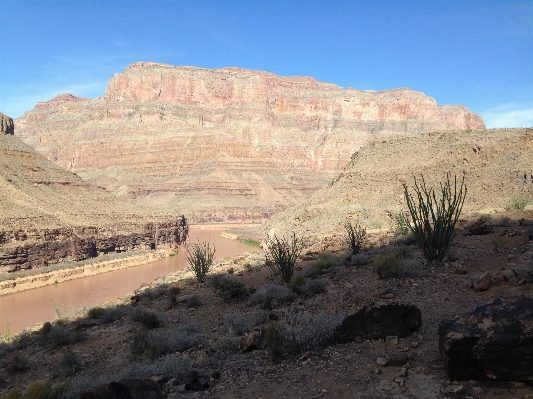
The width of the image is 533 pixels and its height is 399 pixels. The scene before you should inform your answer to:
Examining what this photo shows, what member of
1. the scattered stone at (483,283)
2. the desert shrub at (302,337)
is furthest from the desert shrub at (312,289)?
the desert shrub at (302,337)

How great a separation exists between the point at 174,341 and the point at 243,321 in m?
1.33

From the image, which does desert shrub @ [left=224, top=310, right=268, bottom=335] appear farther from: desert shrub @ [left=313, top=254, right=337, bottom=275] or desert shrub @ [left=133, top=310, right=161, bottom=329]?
desert shrub @ [left=313, top=254, right=337, bottom=275]

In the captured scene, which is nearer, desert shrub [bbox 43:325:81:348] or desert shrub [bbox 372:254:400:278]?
desert shrub [bbox 372:254:400:278]

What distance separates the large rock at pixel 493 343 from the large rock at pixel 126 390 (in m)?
2.94

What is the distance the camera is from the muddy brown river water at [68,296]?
19969 mm

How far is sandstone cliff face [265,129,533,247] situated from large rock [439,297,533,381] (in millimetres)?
21806

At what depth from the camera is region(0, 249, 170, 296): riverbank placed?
25.2 metres

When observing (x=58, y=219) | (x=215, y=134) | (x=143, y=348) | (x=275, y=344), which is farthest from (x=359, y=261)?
(x=215, y=134)

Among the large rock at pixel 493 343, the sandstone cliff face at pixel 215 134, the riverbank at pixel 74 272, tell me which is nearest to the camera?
the large rock at pixel 493 343

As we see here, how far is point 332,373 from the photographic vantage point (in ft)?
14.4

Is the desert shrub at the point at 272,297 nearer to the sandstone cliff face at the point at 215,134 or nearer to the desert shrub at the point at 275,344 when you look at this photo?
the desert shrub at the point at 275,344

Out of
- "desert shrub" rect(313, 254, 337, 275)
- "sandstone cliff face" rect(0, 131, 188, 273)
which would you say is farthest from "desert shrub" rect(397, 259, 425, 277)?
"sandstone cliff face" rect(0, 131, 188, 273)

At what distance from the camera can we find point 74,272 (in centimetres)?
2934

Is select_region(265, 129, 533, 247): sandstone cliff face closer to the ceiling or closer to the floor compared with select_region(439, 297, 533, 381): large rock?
closer to the ceiling
